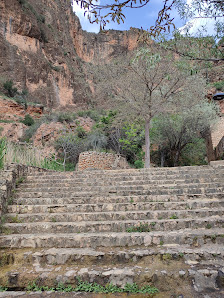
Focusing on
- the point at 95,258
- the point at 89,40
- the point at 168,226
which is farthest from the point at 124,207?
the point at 89,40

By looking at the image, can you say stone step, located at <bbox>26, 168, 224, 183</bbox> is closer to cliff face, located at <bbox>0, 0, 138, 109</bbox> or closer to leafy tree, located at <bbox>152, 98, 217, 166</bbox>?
leafy tree, located at <bbox>152, 98, 217, 166</bbox>

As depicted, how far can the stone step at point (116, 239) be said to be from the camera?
3012 mm

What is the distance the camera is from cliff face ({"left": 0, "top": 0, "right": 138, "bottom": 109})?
90.4 feet

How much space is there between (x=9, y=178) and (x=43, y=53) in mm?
31695

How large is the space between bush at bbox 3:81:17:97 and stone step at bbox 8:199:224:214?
23.9 metres

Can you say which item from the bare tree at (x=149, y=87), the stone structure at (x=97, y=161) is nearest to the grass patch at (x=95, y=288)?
the bare tree at (x=149, y=87)

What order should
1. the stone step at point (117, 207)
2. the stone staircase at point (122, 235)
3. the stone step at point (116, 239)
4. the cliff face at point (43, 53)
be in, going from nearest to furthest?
the stone staircase at point (122, 235) → the stone step at point (116, 239) → the stone step at point (117, 207) → the cliff face at point (43, 53)

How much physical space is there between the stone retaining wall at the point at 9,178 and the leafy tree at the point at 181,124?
962 cm

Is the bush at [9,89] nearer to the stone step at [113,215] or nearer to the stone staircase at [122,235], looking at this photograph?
the stone staircase at [122,235]

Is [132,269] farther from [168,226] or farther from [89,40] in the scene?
[89,40]

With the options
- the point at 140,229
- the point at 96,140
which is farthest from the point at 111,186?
the point at 96,140

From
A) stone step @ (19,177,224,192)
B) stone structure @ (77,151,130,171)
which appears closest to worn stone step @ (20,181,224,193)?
stone step @ (19,177,224,192)

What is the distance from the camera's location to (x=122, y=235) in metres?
3.16

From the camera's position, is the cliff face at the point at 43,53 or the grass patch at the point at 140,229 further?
the cliff face at the point at 43,53
